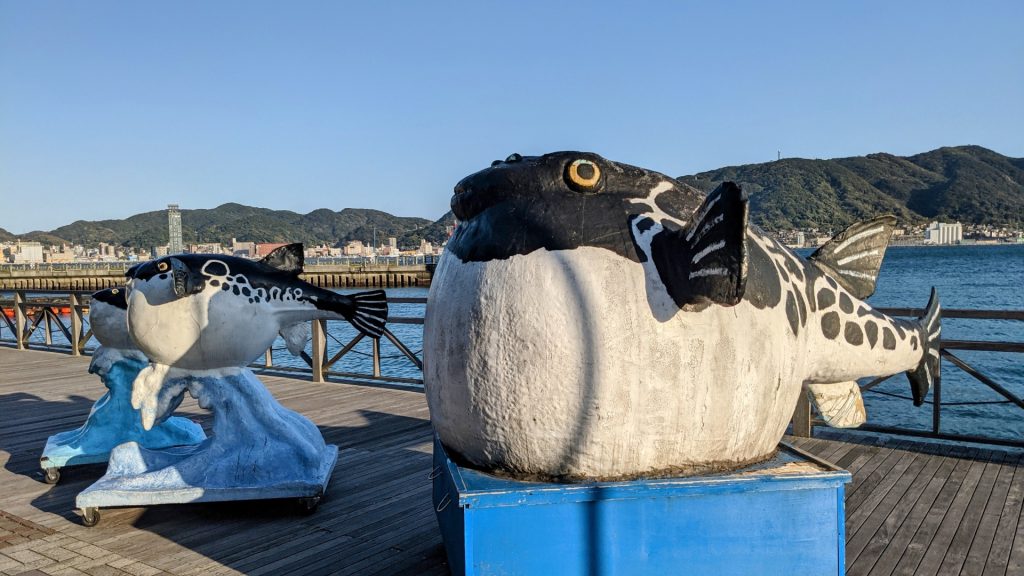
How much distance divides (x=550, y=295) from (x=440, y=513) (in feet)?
4.91

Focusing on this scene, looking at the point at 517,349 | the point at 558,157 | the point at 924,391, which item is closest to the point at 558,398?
the point at 517,349

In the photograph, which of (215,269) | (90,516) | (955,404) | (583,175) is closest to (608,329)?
(583,175)

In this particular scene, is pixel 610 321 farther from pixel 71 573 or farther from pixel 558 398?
pixel 71 573

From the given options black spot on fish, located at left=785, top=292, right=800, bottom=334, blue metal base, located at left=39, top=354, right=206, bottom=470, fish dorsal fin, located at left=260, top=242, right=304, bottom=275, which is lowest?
blue metal base, located at left=39, top=354, right=206, bottom=470

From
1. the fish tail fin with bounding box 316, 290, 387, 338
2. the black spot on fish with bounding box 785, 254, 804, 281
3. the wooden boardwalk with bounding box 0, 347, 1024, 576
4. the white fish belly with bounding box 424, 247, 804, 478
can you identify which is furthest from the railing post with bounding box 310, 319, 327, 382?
the black spot on fish with bounding box 785, 254, 804, 281

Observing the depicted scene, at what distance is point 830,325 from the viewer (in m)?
3.10

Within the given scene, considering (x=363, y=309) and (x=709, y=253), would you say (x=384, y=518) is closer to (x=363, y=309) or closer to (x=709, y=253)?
(x=363, y=309)

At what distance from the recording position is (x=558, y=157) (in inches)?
112

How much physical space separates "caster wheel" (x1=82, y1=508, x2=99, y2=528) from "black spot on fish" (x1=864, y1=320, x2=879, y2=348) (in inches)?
161

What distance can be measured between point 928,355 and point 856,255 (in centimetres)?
56

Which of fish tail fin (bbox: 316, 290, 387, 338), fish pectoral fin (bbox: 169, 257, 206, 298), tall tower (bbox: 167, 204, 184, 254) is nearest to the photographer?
fish pectoral fin (bbox: 169, 257, 206, 298)

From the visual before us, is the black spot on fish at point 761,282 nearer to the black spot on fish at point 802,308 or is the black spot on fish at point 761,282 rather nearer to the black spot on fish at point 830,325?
the black spot on fish at point 802,308

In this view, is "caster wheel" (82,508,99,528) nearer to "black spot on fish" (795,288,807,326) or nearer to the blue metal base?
the blue metal base

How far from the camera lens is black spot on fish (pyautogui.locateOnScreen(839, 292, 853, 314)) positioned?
10.3ft
